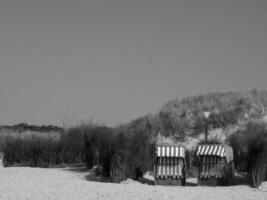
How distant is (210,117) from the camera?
2802 centimetres

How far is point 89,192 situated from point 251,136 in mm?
6981

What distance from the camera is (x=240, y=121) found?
27109 millimetres

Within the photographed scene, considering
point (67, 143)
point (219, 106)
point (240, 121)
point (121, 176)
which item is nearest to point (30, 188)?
point (121, 176)

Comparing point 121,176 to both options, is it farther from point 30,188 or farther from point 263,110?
point 263,110

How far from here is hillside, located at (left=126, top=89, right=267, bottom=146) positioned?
2684cm

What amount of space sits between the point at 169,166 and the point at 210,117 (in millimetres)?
10669

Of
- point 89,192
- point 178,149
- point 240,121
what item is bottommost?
point 89,192

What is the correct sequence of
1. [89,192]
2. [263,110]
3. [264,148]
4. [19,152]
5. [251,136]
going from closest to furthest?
[89,192] < [264,148] < [251,136] < [19,152] < [263,110]

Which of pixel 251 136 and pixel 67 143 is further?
pixel 67 143

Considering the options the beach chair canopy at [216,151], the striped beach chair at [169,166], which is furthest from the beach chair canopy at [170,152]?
the beach chair canopy at [216,151]

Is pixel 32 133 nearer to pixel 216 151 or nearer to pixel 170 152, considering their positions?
pixel 170 152

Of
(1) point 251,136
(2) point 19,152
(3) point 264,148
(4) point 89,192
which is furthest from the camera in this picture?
(2) point 19,152

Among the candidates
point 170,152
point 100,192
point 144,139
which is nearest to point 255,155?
point 170,152

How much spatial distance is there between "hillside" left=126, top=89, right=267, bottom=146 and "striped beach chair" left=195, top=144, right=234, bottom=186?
23.8 feet
